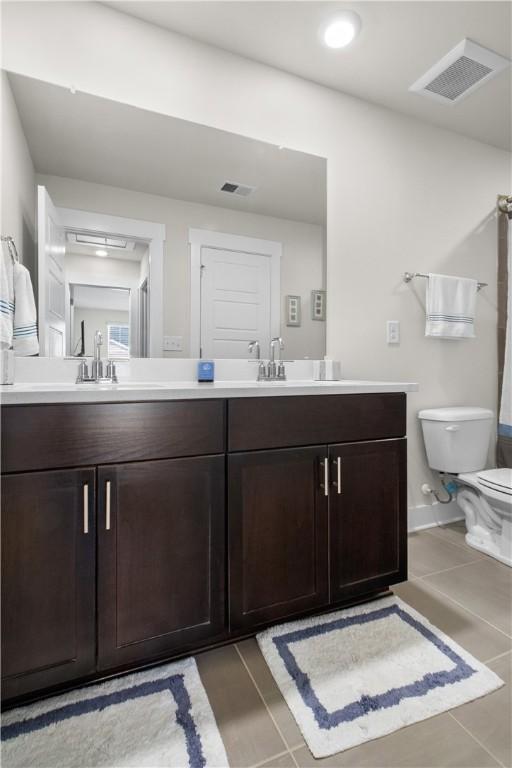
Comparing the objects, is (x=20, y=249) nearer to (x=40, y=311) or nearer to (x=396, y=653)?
(x=40, y=311)

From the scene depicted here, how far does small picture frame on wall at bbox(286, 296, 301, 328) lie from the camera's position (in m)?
1.87

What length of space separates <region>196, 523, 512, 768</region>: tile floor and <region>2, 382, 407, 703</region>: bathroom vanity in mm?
123

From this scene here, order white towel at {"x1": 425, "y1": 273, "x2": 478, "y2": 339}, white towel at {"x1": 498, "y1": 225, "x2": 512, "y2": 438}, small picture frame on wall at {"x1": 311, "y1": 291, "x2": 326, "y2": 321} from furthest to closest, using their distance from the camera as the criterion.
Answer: white towel at {"x1": 498, "y1": 225, "x2": 512, "y2": 438}, white towel at {"x1": 425, "y1": 273, "x2": 478, "y2": 339}, small picture frame on wall at {"x1": 311, "y1": 291, "x2": 326, "y2": 321}

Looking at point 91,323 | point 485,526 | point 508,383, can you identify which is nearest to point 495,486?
point 485,526

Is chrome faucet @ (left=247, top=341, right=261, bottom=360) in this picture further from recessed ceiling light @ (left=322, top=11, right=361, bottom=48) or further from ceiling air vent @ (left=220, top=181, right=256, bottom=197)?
recessed ceiling light @ (left=322, top=11, right=361, bottom=48)

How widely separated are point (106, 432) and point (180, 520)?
34cm

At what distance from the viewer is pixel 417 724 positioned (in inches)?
39.5

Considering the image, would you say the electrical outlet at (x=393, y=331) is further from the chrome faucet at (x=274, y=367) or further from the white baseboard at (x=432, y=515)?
the white baseboard at (x=432, y=515)

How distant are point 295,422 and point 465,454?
1.32 m

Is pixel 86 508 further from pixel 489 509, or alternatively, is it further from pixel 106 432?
pixel 489 509

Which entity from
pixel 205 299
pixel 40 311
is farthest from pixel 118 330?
pixel 205 299

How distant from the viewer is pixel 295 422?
4.26 ft

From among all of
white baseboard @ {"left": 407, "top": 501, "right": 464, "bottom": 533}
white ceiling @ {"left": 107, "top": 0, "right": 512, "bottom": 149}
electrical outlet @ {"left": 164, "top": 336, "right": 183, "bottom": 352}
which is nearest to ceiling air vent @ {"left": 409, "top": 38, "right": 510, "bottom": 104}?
white ceiling @ {"left": 107, "top": 0, "right": 512, "bottom": 149}

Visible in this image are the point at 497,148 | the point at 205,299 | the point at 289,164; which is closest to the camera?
the point at 205,299
